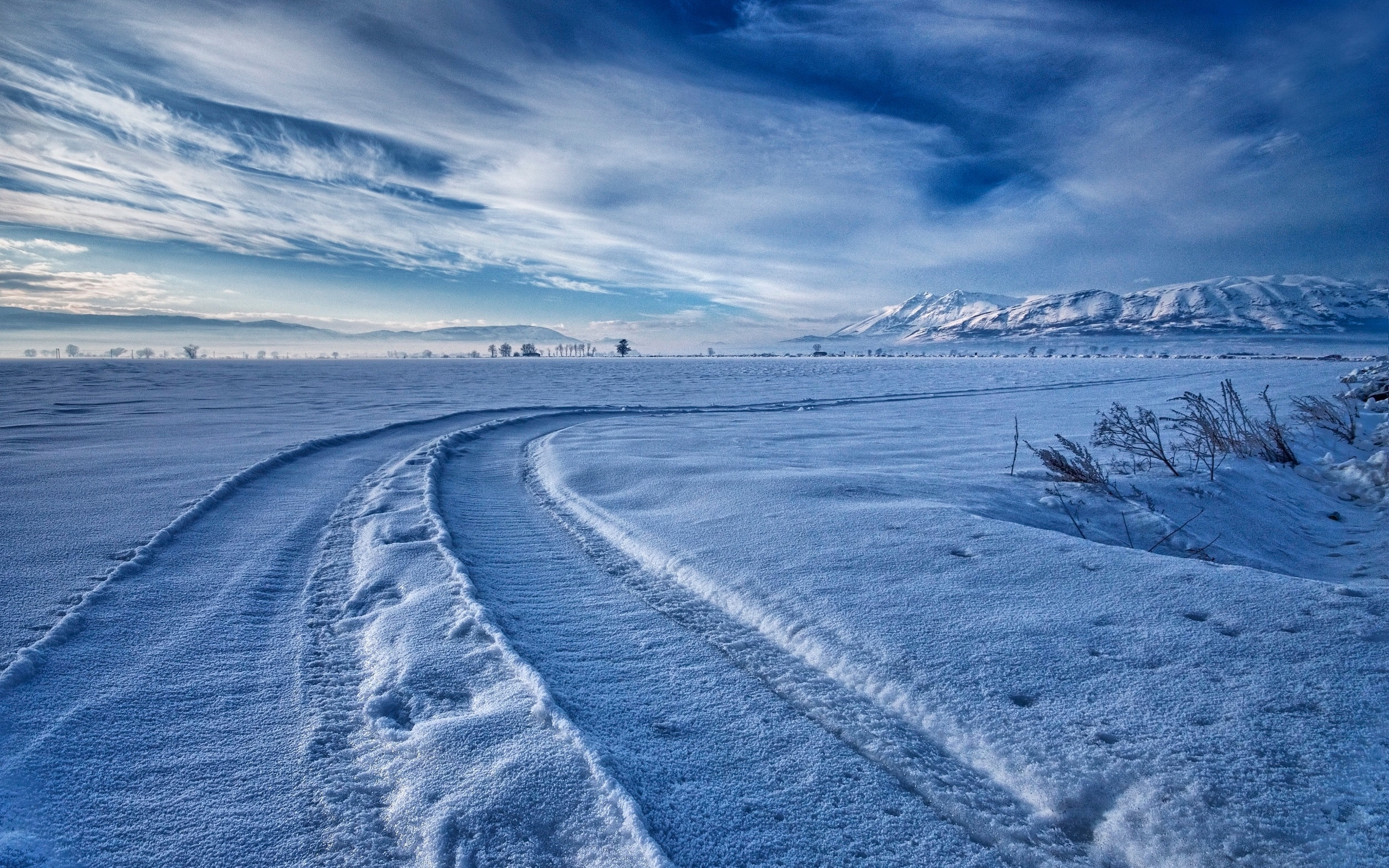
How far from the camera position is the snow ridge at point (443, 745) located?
1395mm

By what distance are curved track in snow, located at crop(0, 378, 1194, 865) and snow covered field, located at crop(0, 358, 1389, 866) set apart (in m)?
0.01

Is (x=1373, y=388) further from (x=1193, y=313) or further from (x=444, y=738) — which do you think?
(x=1193, y=313)

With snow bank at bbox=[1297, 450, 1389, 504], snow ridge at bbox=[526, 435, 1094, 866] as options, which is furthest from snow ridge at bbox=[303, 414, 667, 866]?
snow bank at bbox=[1297, 450, 1389, 504]

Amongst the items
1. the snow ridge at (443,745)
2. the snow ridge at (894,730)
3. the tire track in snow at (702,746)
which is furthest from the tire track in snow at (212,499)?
the snow ridge at (894,730)

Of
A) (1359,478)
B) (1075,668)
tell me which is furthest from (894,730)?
(1359,478)

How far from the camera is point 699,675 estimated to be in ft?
7.02

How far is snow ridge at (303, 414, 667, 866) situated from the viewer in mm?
1395

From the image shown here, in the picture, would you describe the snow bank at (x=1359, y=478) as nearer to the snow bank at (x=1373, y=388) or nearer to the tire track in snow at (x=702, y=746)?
the tire track in snow at (x=702, y=746)

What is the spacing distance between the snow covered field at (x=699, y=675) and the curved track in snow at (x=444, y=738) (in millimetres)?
10

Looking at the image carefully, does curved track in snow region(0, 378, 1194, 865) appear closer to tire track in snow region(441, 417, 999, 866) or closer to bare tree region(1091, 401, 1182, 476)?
tire track in snow region(441, 417, 999, 866)

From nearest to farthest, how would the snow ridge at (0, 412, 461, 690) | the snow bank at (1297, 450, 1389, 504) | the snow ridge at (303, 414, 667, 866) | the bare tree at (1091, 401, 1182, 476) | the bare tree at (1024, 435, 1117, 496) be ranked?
the snow ridge at (303, 414, 667, 866), the snow ridge at (0, 412, 461, 690), the bare tree at (1024, 435, 1117, 496), the snow bank at (1297, 450, 1389, 504), the bare tree at (1091, 401, 1182, 476)

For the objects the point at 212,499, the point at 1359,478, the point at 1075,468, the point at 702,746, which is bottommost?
the point at 702,746

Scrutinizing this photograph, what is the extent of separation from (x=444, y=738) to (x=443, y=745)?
3 centimetres

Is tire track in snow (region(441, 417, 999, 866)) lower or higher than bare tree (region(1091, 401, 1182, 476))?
lower
